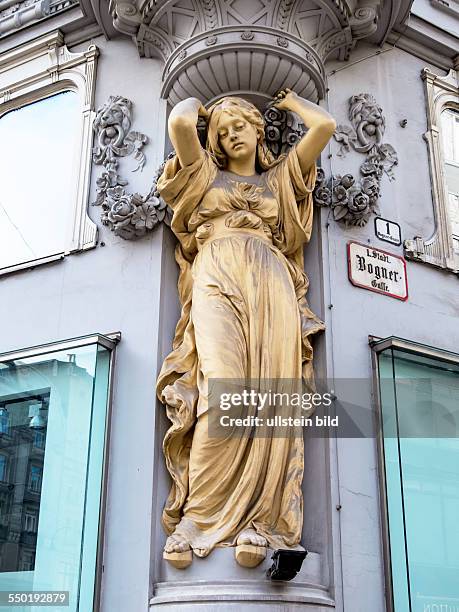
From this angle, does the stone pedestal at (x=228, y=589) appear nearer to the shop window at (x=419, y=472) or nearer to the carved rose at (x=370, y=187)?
the shop window at (x=419, y=472)

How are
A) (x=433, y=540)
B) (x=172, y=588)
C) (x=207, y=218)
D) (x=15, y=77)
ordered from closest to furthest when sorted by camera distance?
(x=172, y=588) < (x=433, y=540) < (x=207, y=218) < (x=15, y=77)

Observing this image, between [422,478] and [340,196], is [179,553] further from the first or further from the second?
[340,196]

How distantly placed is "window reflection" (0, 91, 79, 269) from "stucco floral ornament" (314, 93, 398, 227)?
1912 mm

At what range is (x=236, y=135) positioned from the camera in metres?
5.72

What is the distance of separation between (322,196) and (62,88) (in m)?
2.48

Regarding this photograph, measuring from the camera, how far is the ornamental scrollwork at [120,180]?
19.1ft

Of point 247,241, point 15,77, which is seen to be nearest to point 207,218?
point 247,241

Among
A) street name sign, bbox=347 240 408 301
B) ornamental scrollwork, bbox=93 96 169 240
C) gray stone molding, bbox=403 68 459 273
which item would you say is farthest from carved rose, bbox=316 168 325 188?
ornamental scrollwork, bbox=93 96 169 240

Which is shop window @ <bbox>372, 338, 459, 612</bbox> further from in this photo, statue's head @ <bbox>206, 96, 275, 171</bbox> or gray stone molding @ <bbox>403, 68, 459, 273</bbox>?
statue's head @ <bbox>206, 96, 275, 171</bbox>

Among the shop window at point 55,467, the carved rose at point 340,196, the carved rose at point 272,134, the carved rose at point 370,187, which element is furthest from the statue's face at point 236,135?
the shop window at point 55,467

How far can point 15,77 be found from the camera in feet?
24.1

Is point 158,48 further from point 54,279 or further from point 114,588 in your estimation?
point 114,588

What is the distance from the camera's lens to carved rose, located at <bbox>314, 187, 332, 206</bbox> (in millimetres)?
5949

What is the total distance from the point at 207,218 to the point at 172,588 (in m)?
2.24
